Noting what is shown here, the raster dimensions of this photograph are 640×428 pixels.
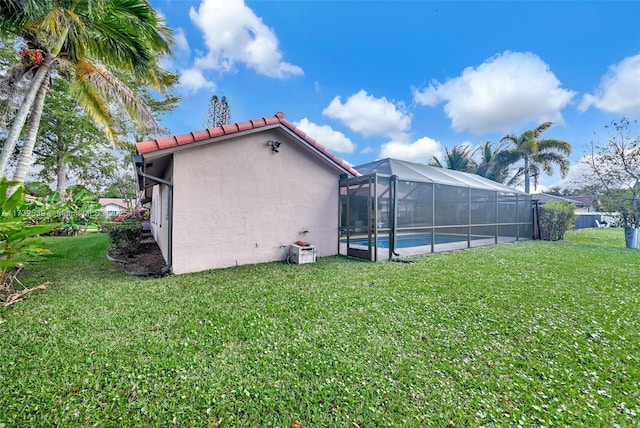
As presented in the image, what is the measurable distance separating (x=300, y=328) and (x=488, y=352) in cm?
252

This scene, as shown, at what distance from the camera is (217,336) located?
3502 millimetres

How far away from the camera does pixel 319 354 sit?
10.3ft

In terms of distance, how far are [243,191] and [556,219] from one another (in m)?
17.1

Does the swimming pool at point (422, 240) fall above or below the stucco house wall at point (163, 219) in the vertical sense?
below

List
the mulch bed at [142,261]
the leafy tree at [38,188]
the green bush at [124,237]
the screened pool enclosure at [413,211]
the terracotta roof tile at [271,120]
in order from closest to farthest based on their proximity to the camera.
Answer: the mulch bed at [142,261]
the terracotta roof tile at [271,120]
the screened pool enclosure at [413,211]
the green bush at [124,237]
the leafy tree at [38,188]

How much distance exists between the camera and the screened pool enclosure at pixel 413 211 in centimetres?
883

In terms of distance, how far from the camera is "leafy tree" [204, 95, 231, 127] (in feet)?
91.2

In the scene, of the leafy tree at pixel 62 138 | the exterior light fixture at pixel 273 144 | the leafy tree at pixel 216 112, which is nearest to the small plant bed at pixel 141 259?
the exterior light fixture at pixel 273 144

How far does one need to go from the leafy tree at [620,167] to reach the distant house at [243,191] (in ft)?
47.1

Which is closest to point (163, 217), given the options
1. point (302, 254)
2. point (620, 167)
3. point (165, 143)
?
point (165, 143)

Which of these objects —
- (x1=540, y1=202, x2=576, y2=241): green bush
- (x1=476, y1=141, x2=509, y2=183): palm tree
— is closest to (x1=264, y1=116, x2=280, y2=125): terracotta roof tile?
(x1=540, y1=202, x2=576, y2=241): green bush

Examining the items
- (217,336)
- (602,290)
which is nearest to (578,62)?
(602,290)

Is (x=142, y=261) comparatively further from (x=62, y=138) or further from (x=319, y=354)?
(x=62, y=138)

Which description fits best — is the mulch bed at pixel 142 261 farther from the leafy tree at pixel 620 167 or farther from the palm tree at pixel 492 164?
the palm tree at pixel 492 164
